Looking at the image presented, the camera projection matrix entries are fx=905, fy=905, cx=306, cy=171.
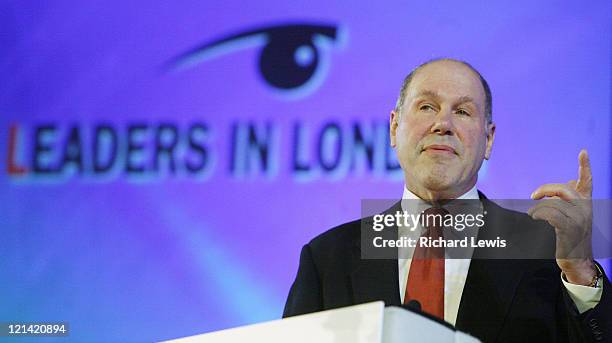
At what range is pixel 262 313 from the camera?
9.60 feet

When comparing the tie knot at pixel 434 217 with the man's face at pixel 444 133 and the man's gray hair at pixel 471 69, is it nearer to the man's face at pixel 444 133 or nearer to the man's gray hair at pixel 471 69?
the man's face at pixel 444 133

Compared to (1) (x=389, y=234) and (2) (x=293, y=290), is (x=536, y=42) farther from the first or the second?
(2) (x=293, y=290)

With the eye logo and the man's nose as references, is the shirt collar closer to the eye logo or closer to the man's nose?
the man's nose

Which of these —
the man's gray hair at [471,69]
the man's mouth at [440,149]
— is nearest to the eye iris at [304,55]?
the man's gray hair at [471,69]

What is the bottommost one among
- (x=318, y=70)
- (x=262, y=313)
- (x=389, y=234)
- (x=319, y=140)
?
(x=262, y=313)

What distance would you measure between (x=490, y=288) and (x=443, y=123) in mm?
518

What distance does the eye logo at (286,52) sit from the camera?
306 centimetres

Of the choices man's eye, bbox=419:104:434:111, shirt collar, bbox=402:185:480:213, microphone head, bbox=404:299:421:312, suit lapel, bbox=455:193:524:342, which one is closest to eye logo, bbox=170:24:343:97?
man's eye, bbox=419:104:434:111

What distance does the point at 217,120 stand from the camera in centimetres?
309

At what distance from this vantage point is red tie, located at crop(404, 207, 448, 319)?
8.82 feet

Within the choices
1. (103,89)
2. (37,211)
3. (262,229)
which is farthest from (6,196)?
(262,229)

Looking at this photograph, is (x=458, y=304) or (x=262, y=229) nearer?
(x=458, y=304)

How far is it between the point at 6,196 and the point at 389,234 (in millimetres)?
1363

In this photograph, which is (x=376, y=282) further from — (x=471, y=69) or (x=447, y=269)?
(x=471, y=69)
